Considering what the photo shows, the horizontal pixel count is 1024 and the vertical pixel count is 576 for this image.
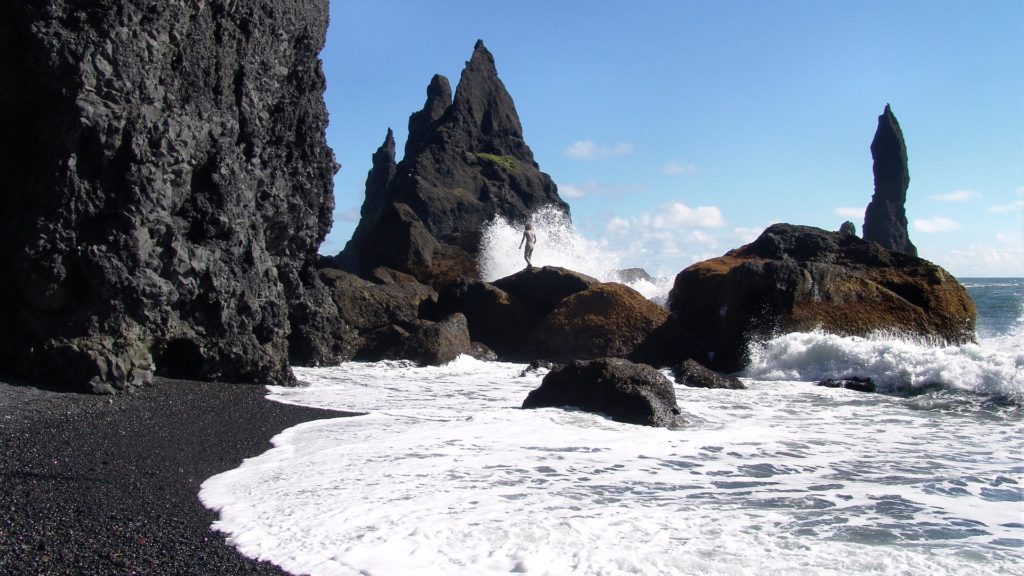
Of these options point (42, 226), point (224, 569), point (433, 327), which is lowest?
point (224, 569)

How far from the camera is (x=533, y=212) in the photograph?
62.2m

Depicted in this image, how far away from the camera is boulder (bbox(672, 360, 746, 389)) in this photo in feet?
43.9

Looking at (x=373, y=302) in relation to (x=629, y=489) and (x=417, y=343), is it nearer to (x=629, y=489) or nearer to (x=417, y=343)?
(x=417, y=343)

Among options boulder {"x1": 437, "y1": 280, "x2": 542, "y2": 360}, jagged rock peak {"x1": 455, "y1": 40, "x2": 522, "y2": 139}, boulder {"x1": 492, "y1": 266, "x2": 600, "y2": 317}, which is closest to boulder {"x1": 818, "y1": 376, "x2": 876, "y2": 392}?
boulder {"x1": 492, "y1": 266, "x2": 600, "y2": 317}

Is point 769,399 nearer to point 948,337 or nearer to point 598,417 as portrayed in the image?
point 598,417

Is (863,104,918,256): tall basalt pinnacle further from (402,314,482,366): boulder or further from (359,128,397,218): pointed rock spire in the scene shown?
(402,314,482,366): boulder

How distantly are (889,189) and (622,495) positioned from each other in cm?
8293

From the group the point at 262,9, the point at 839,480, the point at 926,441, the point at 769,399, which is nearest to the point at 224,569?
the point at 839,480

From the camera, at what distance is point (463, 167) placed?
196ft

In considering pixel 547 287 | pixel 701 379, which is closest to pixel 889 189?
pixel 547 287

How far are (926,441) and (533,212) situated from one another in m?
54.2

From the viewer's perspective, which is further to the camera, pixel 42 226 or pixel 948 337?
pixel 948 337

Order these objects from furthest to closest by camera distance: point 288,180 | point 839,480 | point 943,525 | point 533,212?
1. point 533,212
2. point 288,180
3. point 839,480
4. point 943,525

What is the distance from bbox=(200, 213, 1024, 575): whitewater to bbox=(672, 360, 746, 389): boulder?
5.30ft
